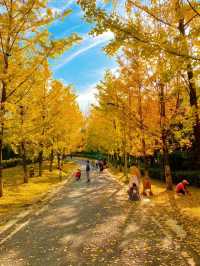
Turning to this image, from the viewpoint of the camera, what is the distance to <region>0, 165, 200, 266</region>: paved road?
23.2 feet

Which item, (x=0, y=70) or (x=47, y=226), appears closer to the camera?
(x=47, y=226)

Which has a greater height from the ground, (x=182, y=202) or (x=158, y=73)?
(x=158, y=73)

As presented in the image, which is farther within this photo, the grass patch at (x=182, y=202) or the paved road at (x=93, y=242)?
the grass patch at (x=182, y=202)

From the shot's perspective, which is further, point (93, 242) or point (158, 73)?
point (158, 73)

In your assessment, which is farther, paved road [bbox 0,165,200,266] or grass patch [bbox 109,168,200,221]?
grass patch [bbox 109,168,200,221]

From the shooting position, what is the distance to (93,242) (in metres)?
8.52

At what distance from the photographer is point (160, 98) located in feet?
64.4

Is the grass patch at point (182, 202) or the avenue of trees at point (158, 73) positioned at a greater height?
the avenue of trees at point (158, 73)

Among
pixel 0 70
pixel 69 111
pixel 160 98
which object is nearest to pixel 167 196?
pixel 160 98

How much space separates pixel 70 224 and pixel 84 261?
13.2 feet

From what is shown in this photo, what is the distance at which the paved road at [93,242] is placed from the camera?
7.08 meters

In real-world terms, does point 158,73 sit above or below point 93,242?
above

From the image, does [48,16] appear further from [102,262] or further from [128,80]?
[102,262]

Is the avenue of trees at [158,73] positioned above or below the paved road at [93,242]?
above
